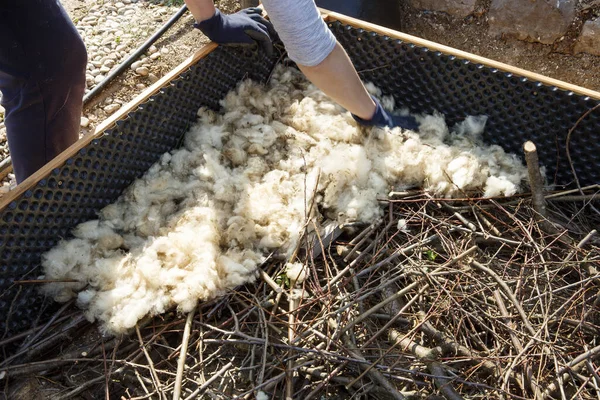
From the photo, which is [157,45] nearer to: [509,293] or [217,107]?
[217,107]

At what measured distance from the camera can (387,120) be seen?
190 centimetres

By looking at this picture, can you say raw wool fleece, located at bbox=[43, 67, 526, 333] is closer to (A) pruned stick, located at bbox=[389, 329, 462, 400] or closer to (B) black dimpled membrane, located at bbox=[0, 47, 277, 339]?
(B) black dimpled membrane, located at bbox=[0, 47, 277, 339]

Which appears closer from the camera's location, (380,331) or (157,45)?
(380,331)

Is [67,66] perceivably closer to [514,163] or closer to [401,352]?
[401,352]

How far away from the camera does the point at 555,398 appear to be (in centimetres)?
136

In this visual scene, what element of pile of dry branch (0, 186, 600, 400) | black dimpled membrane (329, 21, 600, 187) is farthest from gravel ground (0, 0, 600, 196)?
pile of dry branch (0, 186, 600, 400)

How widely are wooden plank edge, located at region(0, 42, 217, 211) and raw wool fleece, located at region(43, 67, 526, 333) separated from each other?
21cm

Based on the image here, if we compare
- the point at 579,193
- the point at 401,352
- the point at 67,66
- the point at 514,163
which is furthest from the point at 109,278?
the point at 579,193

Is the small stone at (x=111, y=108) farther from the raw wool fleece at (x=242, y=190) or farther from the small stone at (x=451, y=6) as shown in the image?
the small stone at (x=451, y=6)

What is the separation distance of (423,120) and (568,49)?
3.24 feet

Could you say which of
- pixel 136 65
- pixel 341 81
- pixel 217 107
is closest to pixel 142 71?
pixel 136 65

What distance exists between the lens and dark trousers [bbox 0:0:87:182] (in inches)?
62.1

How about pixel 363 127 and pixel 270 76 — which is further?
pixel 270 76

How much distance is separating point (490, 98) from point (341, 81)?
1.97ft
